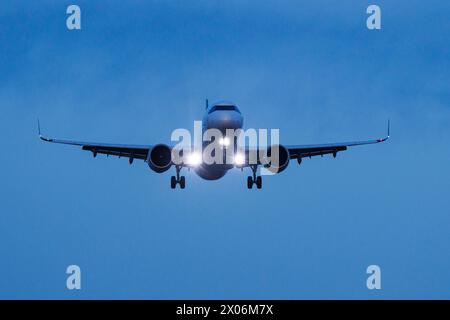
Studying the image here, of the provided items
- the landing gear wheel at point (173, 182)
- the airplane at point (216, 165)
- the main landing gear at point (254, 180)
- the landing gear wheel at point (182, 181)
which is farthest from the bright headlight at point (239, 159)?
the landing gear wheel at point (173, 182)

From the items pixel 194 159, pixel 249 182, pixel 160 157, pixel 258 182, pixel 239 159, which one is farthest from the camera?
pixel 249 182

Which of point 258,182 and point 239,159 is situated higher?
point 239,159

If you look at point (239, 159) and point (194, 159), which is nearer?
point (239, 159)

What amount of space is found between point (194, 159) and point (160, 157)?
2139mm

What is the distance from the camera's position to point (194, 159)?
6056 centimetres

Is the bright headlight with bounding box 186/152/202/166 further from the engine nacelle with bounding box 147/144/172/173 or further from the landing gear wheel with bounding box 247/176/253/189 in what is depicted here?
the landing gear wheel with bounding box 247/176/253/189

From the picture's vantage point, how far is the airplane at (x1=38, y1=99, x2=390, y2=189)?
57.3 meters

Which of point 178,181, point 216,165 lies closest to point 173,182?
point 178,181

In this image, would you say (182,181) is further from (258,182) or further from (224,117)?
(224,117)

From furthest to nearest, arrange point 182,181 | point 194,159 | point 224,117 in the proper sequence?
point 182,181 < point 194,159 < point 224,117

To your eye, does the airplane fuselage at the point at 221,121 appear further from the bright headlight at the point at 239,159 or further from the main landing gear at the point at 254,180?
the main landing gear at the point at 254,180

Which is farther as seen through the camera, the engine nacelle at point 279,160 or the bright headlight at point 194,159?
the engine nacelle at point 279,160

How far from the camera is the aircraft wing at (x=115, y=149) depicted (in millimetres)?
63031
